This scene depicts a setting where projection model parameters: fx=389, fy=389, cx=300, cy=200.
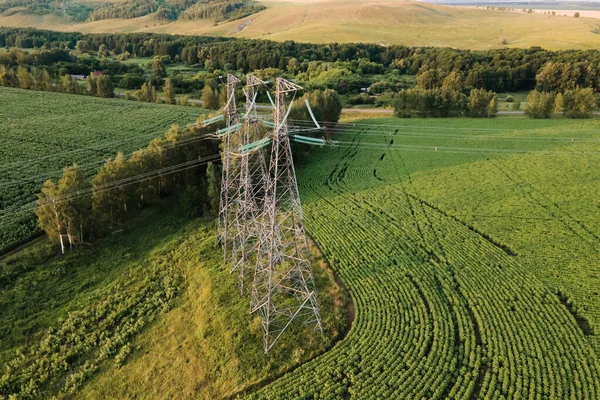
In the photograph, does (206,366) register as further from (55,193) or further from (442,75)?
(442,75)

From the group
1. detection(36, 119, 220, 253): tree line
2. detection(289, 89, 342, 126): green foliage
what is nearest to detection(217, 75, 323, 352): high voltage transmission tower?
detection(36, 119, 220, 253): tree line

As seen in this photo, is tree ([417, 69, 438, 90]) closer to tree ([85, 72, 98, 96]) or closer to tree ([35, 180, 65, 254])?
tree ([85, 72, 98, 96])

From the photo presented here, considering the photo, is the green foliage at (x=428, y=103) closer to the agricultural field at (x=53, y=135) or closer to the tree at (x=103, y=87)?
the agricultural field at (x=53, y=135)

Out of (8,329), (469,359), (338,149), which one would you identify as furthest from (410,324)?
(338,149)

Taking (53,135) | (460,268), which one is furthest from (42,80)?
(460,268)

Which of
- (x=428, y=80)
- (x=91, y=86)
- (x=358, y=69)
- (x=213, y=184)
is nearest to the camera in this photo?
(x=213, y=184)

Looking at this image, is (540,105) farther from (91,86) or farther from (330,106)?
(91,86)
